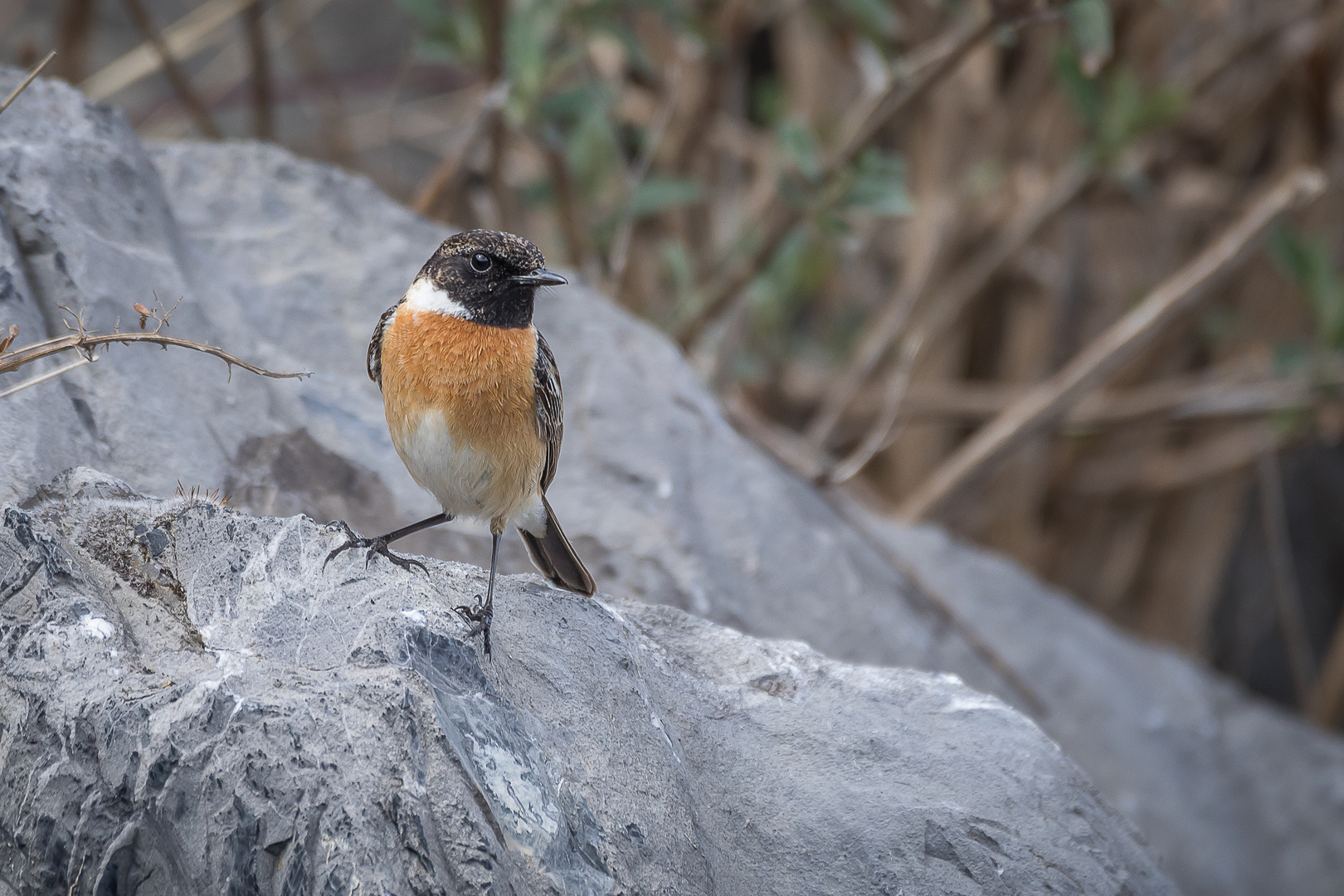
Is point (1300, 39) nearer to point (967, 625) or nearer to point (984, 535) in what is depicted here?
point (984, 535)

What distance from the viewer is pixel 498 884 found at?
215 cm

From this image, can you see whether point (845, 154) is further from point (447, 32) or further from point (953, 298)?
point (953, 298)

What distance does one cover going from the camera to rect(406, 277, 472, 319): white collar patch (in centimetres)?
339

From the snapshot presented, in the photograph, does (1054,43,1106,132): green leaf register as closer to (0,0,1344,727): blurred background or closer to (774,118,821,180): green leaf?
(0,0,1344,727): blurred background

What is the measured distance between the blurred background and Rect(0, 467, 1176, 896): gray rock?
2367 mm

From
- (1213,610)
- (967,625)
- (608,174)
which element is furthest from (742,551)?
(1213,610)

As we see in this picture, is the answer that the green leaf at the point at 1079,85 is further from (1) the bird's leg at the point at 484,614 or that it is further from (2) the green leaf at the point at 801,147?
(1) the bird's leg at the point at 484,614

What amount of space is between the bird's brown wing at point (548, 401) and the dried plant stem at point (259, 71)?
3.83 m

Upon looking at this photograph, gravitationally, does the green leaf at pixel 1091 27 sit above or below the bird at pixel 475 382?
above

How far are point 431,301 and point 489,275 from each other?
189 mm

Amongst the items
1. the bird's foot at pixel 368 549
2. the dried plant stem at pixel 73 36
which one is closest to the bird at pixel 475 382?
the bird's foot at pixel 368 549

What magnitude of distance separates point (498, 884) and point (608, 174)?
5.35m

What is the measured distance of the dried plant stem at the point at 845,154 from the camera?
486 cm

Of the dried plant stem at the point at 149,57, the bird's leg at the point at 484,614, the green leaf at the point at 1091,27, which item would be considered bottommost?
the bird's leg at the point at 484,614
